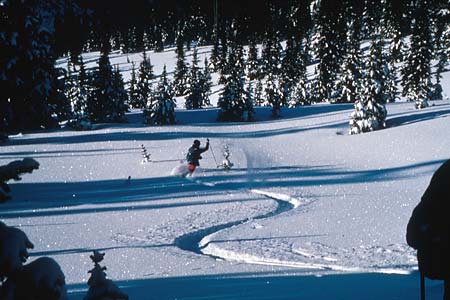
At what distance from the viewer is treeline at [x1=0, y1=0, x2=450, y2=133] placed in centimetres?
810

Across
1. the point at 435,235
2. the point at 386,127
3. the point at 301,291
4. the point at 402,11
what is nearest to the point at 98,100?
the point at 386,127

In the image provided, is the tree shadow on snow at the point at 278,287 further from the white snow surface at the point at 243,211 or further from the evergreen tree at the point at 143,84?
the evergreen tree at the point at 143,84

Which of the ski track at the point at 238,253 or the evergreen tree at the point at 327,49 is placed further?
the evergreen tree at the point at 327,49

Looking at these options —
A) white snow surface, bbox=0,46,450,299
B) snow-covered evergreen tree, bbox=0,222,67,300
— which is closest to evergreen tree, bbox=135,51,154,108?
white snow surface, bbox=0,46,450,299

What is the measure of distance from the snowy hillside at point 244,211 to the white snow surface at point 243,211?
53mm

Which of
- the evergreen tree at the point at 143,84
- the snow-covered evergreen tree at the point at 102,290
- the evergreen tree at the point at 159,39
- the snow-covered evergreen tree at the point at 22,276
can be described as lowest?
the snow-covered evergreen tree at the point at 102,290

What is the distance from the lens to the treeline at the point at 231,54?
26.6 ft

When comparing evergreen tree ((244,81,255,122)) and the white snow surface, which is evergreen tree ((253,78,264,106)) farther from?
the white snow surface

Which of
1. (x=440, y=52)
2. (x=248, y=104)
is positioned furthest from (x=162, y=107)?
(x=440, y=52)

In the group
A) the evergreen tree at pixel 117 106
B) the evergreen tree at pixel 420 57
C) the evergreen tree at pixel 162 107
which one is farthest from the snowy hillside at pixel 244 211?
the evergreen tree at pixel 420 57

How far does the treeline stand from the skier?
22.1 feet

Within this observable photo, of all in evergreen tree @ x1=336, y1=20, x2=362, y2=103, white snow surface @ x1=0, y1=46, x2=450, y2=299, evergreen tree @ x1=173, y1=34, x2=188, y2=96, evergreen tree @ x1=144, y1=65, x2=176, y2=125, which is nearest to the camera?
white snow surface @ x1=0, y1=46, x2=450, y2=299

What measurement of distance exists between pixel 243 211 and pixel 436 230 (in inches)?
496

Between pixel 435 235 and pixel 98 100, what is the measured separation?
54.2m
